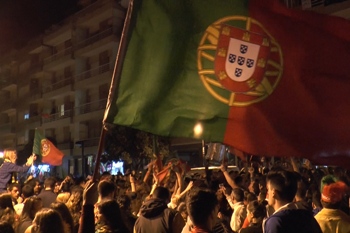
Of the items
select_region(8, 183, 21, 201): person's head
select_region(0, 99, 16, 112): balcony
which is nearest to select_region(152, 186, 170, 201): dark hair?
select_region(8, 183, 21, 201): person's head

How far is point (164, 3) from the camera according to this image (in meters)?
4.29

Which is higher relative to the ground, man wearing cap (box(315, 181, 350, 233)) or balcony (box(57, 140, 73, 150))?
balcony (box(57, 140, 73, 150))

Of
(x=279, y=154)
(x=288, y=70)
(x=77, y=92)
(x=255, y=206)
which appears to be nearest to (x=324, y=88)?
(x=288, y=70)

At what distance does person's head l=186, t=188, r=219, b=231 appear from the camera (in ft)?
11.2

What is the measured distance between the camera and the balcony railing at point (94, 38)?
119ft

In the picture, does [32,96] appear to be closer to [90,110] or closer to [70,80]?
[70,80]

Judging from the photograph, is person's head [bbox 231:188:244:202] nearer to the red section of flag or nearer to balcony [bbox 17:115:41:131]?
the red section of flag

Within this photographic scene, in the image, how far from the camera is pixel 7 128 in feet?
175

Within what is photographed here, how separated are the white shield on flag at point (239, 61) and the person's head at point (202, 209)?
4.12 feet

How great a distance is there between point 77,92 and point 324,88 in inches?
1438

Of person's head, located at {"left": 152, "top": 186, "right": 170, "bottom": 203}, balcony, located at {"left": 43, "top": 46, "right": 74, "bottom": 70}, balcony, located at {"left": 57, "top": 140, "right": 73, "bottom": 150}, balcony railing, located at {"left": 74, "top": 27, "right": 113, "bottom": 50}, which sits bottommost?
person's head, located at {"left": 152, "top": 186, "right": 170, "bottom": 203}

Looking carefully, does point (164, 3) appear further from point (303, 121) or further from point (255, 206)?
point (255, 206)

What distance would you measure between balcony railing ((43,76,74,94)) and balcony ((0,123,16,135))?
9.37 meters

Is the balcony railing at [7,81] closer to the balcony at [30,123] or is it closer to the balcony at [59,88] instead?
the balcony at [30,123]
